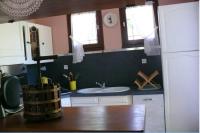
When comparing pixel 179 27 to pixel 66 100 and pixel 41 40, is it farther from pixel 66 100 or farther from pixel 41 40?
pixel 41 40

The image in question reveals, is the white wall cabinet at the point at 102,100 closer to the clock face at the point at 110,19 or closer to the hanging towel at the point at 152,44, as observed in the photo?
the hanging towel at the point at 152,44

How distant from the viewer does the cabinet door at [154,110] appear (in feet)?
10.6

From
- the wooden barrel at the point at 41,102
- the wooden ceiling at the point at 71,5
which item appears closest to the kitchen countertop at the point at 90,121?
the wooden barrel at the point at 41,102

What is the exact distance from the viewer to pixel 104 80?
393 cm

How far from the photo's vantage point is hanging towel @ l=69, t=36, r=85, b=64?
3.86 metres

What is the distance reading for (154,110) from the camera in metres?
3.25

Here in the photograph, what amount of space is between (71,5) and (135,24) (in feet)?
8.63

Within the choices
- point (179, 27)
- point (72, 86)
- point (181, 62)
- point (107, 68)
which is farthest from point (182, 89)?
point (72, 86)

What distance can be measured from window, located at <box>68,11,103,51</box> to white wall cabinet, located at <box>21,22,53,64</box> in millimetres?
330

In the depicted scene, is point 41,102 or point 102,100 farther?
point 102,100

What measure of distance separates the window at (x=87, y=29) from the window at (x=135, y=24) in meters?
0.37

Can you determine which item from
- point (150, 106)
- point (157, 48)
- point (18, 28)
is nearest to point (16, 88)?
point (18, 28)

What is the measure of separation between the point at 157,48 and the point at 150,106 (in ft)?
2.65

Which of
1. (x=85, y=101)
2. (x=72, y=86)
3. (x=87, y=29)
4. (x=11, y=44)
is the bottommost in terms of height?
(x=85, y=101)
